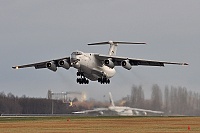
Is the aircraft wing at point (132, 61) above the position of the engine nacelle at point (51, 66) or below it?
above

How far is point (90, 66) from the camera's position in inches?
2667

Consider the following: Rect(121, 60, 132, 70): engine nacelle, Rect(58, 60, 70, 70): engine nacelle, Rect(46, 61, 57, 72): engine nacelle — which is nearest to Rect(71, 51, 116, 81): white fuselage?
Rect(58, 60, 70, 70): engine nacelle

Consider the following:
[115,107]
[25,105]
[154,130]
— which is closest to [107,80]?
[115,107]

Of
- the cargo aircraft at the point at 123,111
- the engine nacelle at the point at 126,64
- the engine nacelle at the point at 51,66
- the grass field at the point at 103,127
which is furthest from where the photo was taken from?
the cargo aircraft at the point at 123,111

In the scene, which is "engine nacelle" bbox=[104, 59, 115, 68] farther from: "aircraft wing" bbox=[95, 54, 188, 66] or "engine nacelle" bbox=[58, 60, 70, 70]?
"engine nacelle" bbox=[58, 60, 70, 70]

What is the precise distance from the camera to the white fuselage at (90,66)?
6650cm

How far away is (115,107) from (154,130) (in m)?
27.6

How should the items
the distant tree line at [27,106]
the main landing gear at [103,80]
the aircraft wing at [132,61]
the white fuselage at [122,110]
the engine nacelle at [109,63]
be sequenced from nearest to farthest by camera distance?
1. the engine nacelle at [109,63]
2. the aircraft wing at [132,61]
3. the main landing gear at [103,80]
4. the white fuselage at [122,110]
5. the distant tree line at [27,106]

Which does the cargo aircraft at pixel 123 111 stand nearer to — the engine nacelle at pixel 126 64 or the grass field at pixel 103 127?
the engine nacelle at pixel 126 64

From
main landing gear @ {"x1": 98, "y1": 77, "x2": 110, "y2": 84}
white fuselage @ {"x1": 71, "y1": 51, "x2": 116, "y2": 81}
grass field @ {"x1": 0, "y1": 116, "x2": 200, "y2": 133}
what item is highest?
white fuselage @ {"x1": 71, "y1": 51, "x2": 116, "y2": 81}

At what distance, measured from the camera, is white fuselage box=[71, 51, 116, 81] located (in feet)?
218

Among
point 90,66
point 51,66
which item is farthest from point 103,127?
point 51,66

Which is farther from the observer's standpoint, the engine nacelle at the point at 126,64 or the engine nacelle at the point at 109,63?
the engine nacelle at the point at 109,63

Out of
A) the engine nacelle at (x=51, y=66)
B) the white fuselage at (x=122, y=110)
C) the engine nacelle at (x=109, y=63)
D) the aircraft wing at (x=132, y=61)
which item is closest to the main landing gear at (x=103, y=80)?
the engine nacelle at (x=109, y=63)
